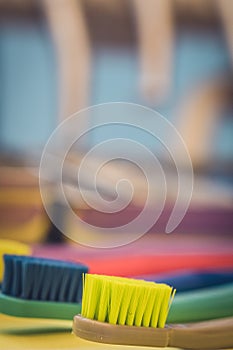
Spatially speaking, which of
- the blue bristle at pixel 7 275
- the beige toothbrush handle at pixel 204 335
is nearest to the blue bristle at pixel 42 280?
the blue bristle at pixel 7 275

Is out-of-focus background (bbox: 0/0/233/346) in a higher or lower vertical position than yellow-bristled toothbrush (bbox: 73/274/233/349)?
higher

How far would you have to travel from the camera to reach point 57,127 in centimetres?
83

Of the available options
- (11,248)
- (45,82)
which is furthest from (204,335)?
Result: (45,82)

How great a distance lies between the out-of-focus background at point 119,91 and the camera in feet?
2.74

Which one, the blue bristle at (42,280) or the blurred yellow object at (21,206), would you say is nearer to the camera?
the blue bristle at (42,280)

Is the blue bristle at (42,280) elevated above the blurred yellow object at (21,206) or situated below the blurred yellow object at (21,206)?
below

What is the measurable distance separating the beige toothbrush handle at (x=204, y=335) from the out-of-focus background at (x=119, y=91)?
0.20 m

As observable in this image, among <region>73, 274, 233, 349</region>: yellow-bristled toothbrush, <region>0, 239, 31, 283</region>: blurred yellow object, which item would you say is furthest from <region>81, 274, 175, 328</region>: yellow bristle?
<region>0, 239, 31, 283</region>: blurred yellow object

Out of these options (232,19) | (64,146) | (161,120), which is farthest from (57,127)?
(232,19)

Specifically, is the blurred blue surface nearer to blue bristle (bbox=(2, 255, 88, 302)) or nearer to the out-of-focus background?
the out-of-focus background

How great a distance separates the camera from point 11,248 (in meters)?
0.80

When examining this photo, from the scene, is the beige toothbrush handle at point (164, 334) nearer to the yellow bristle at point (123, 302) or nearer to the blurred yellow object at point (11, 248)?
the yellow bristle at point (123, 302)

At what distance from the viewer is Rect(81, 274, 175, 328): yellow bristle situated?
0.60 meters

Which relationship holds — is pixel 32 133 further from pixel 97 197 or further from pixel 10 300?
pixel 10 300
